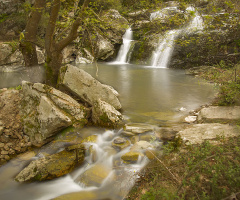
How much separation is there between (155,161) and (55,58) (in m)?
5.00

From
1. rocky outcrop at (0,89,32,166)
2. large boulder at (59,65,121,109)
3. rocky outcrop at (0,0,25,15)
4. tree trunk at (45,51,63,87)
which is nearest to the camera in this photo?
rocky outcrop at (0,89,32,166)

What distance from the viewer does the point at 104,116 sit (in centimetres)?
578

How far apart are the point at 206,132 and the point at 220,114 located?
1446mm

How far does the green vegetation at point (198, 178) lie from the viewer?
233cm

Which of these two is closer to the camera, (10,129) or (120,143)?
(120,143)

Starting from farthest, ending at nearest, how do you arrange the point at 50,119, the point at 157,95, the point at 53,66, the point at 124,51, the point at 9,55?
the point at 124,51, the point at 9,55, the point at 157,95, the point at 53,66, the point at 50,119

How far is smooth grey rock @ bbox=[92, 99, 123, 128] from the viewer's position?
227 inches

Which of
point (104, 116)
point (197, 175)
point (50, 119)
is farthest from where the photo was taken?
point (104, 116)

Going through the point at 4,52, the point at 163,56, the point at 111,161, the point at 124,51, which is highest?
the point at 124,51

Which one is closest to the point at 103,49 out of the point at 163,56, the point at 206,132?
the point at 163,56

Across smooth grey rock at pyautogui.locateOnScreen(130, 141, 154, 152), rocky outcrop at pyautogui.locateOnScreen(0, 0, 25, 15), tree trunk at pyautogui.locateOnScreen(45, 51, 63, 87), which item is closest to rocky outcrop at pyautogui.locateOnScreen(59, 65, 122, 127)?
tree trunk at pyautogui.locateOnScreen(45, 51, 63, 87)

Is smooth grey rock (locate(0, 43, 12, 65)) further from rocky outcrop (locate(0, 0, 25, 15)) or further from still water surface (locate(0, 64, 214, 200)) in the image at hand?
still water surface (locate(0, 64, 214, 200))

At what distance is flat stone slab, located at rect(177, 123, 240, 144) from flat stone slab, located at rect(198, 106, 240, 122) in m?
0.72

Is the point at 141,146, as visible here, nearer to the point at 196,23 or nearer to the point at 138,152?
the point at 138,152
